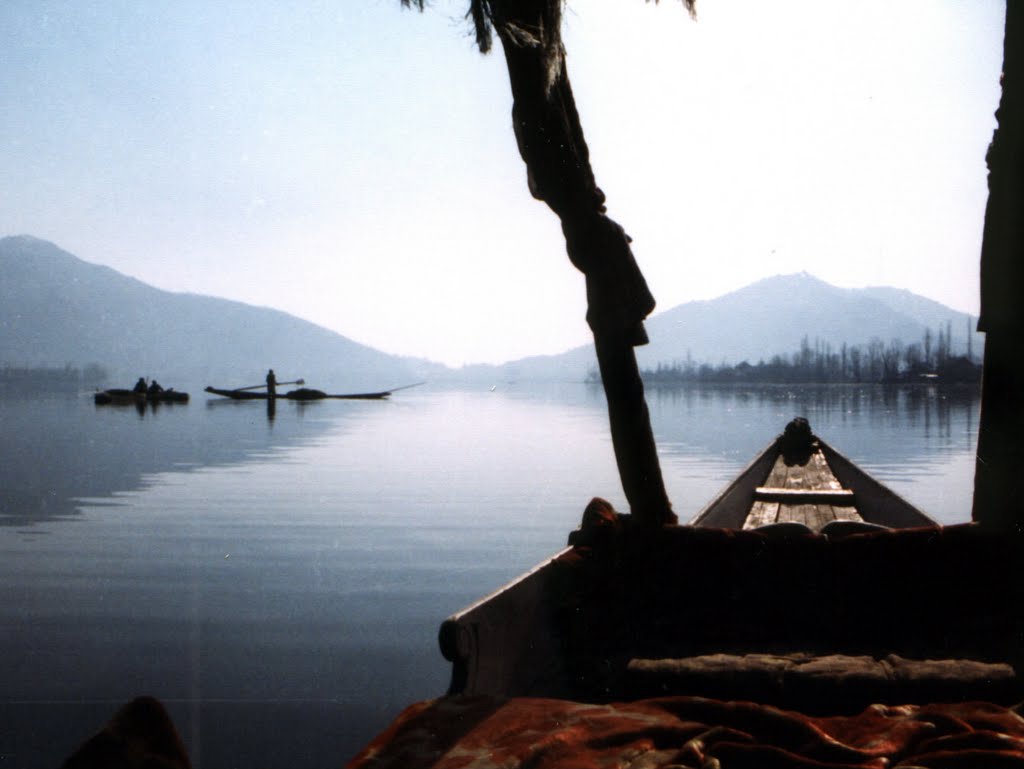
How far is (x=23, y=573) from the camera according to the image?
53.7ft

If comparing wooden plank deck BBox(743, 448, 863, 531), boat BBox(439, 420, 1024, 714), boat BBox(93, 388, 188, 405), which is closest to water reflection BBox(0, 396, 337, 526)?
boat BBox(93, 388, 188, 405)

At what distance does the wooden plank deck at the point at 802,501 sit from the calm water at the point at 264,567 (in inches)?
180

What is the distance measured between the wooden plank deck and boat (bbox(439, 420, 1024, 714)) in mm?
4113

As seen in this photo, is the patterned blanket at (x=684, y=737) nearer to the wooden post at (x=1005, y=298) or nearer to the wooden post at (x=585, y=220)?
the wooden post at (x=1005, y=298)

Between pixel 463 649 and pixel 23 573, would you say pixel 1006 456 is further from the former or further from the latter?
pixel 23 573

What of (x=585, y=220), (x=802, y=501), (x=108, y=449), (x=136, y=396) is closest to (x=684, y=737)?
(x=585, y=220)

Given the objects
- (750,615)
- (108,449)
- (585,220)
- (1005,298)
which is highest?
(585,220)

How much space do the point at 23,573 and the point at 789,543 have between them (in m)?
15.6

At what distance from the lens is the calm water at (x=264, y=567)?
385 inches

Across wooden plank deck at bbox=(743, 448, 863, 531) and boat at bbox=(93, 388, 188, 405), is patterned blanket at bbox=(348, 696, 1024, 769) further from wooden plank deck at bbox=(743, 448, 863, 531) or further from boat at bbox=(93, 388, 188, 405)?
boat at bbox=(93, 388, 188, 405)

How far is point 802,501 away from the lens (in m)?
12.2

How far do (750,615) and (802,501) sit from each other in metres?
7.53

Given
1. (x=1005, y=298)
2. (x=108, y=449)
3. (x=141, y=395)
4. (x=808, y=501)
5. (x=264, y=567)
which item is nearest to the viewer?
(x=1005, y=298)

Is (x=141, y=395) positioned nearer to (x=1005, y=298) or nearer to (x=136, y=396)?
(x=136, y=396)
